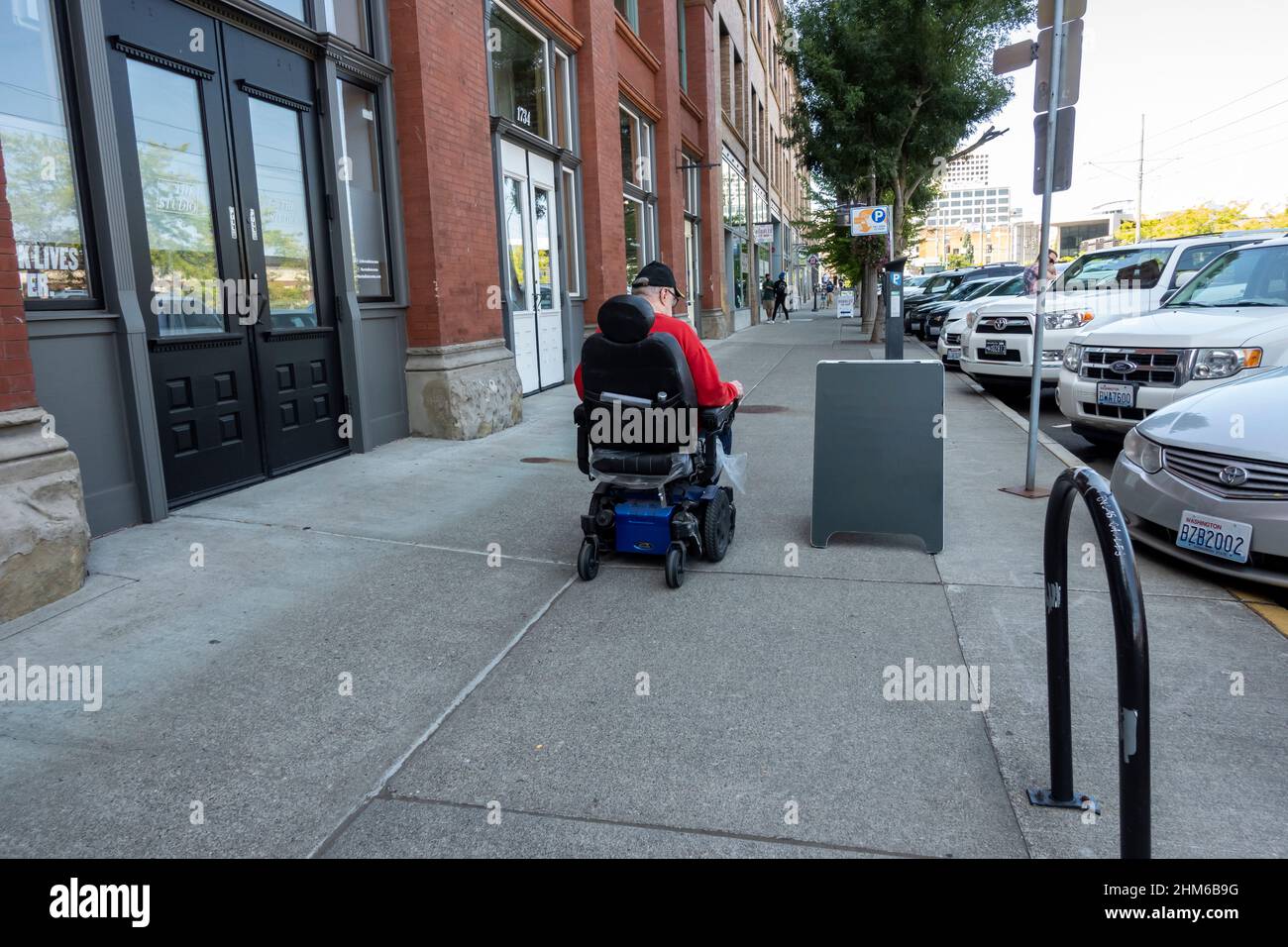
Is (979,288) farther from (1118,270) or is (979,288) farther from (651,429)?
(651,429)

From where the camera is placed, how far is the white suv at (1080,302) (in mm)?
11133

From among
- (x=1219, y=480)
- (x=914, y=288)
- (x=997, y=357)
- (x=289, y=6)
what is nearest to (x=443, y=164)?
(x=289, y=6)

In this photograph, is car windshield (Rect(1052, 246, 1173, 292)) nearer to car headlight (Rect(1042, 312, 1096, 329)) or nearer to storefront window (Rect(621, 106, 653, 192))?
car headlight (Rect(1042, 312, 1096, 329))

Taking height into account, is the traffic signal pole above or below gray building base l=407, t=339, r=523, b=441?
above

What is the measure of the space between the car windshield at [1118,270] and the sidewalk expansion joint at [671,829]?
35.9 ft

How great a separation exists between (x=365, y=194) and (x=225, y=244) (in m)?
2.04

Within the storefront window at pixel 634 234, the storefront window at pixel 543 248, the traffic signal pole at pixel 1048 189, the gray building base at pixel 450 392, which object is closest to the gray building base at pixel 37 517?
the gray building base at pixel 450 392

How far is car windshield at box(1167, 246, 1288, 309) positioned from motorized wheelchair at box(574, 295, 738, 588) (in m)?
5.73

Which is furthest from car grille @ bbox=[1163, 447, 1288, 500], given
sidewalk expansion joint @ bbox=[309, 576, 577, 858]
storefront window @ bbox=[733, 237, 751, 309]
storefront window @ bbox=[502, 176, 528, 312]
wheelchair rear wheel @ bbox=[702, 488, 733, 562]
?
storefront window @ bbox=[733, 237, 751, 309]

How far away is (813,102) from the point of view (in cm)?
2328

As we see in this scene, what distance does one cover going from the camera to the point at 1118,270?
12125 mm

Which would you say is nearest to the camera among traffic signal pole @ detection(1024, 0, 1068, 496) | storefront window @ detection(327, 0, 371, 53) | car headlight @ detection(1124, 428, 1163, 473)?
car headlight @ detection(1124, 428, 1163, 473)

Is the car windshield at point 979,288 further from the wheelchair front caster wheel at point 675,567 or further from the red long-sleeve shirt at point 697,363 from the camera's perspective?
the wheelchair front caster wheel at point 675,567

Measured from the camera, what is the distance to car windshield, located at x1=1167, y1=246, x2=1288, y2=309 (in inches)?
313
